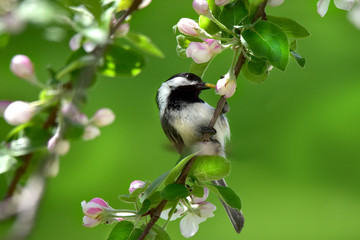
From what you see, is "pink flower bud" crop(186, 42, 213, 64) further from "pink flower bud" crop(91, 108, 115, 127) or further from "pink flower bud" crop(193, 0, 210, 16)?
"pink flower bud" crop(91, 108, 115, 127)

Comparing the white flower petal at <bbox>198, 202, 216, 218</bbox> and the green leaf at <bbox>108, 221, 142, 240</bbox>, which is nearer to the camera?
the green leaf at <bbox>108, 221, 142, 240</bbox>

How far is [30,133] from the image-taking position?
774 mm

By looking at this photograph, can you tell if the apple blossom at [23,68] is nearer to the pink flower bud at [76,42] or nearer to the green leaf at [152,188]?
the pink flower bud at [76,42]

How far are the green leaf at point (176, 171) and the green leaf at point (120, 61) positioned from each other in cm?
15

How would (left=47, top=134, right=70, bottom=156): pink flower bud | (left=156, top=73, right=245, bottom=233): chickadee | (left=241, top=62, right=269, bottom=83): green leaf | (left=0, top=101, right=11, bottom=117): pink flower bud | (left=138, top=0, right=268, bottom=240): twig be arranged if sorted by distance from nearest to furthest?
(left=47, top=134, right=70, bottom=156): pink flower bud < (left=0, top=101, right=11, bottom=117): pink flower bud < (left=138, top=0, right=268, bottom=240): twig < (left=241, top=62, right=269, bottom=83): green leaf < (left=156, top=73, right=245, bottom=233): chickadee

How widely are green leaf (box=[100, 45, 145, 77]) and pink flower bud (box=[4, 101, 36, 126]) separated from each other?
14cm

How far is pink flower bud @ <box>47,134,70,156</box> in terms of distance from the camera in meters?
0.70

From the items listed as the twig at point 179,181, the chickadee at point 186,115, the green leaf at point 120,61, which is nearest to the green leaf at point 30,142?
the green leaf at point 120,61

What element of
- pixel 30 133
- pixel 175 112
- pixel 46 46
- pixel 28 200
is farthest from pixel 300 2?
pixel 28 200

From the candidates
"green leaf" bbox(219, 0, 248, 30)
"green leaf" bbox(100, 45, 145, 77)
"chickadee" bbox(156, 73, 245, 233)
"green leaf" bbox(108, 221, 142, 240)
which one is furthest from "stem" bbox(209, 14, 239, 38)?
"chickadee" bbox(156, 73, 245, 233)

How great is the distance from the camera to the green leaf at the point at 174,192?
0.91m

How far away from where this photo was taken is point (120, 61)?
884mm

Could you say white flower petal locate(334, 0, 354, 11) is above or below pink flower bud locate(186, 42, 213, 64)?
above

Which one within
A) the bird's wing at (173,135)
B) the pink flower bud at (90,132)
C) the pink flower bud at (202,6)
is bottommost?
the bird's wing at (173,135)
